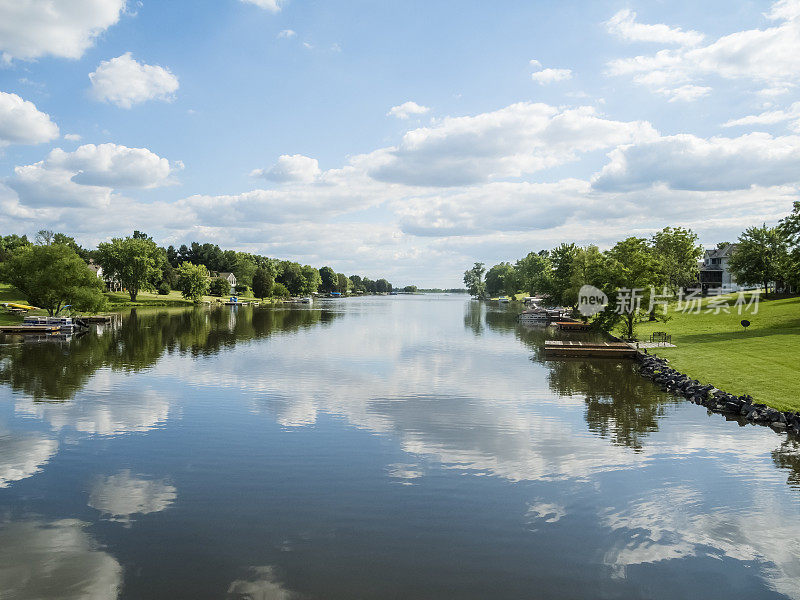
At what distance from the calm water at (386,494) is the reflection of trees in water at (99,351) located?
2.69 m

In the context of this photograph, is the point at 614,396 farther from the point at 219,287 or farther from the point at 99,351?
the point at 219,287

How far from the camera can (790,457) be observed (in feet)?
67.1

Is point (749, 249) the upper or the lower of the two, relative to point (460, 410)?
upper

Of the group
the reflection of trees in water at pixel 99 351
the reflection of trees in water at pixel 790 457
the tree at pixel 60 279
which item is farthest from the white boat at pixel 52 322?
the reflection of trees in water at pixel 790 457

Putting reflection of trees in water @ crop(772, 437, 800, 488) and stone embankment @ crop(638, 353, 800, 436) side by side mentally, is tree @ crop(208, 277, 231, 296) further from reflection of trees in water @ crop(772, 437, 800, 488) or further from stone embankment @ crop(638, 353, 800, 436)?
reflection of trees in water @ crop(772, 437, 800, 488)

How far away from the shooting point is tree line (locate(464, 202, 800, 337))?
58875 mm

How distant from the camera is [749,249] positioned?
9262 cm

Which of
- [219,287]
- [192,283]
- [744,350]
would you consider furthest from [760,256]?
[219,287]

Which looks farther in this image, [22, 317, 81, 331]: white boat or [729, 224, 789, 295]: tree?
[729, 224, 789, 295]: tree

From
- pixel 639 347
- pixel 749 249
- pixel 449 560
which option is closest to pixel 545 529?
pixel 449 560

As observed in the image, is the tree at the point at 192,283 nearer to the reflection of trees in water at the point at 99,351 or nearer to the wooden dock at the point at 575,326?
the reflection of trees in water at the point at 99,351

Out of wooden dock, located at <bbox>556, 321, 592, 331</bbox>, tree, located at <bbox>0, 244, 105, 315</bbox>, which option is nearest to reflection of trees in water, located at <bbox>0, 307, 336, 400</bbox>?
tree, located at <bbox>0, 244, 105, 315</bbox>

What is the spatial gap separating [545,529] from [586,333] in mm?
65957

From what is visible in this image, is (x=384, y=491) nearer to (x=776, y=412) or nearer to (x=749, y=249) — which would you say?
(x=776, y=412)
